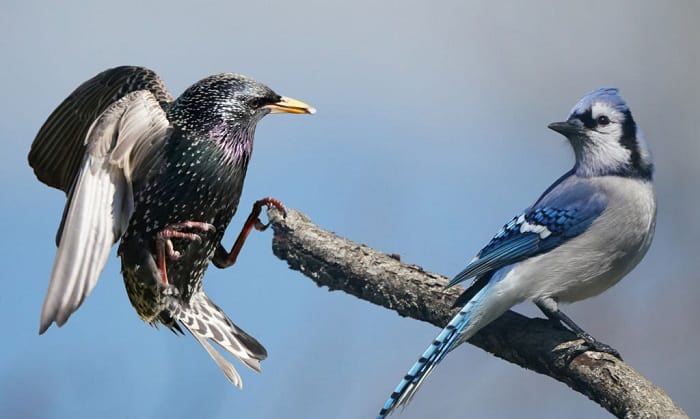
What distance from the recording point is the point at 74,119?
1.48 metres

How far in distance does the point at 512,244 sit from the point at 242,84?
0.50m

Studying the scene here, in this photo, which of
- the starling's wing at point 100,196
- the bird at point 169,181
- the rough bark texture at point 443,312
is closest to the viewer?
the starling's wing at point 100,196

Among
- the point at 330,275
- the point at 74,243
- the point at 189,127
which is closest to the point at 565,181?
the point at 330,275

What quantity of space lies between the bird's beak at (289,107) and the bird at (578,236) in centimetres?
38

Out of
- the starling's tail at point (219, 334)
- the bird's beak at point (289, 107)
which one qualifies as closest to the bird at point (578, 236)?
the starling's tail at point (219, 334)

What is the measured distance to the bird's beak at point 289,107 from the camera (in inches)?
53.5

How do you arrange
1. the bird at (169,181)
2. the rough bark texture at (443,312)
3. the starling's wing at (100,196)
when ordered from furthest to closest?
the rough bark texture at (443,312) < the bird at (169,181) < the starling's wing at (100,196)

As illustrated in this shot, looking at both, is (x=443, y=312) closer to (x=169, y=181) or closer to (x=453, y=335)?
(x=453, y=335)

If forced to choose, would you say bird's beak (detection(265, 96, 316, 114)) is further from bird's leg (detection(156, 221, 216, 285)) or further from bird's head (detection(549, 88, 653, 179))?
bird's head (detection(549, 88, 653, 179))

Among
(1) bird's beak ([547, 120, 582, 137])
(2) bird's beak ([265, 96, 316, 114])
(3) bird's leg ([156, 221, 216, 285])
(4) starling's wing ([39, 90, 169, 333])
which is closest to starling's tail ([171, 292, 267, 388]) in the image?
(3) bird's leg ([156, 221, 216, 285])

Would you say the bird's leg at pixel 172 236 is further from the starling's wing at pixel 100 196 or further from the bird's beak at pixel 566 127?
the bird's beak at pixel 566 127

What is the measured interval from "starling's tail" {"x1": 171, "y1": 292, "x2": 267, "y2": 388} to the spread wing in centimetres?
34

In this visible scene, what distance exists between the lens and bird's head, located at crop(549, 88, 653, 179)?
1439 millimetres

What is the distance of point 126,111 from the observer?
134 centimetres
